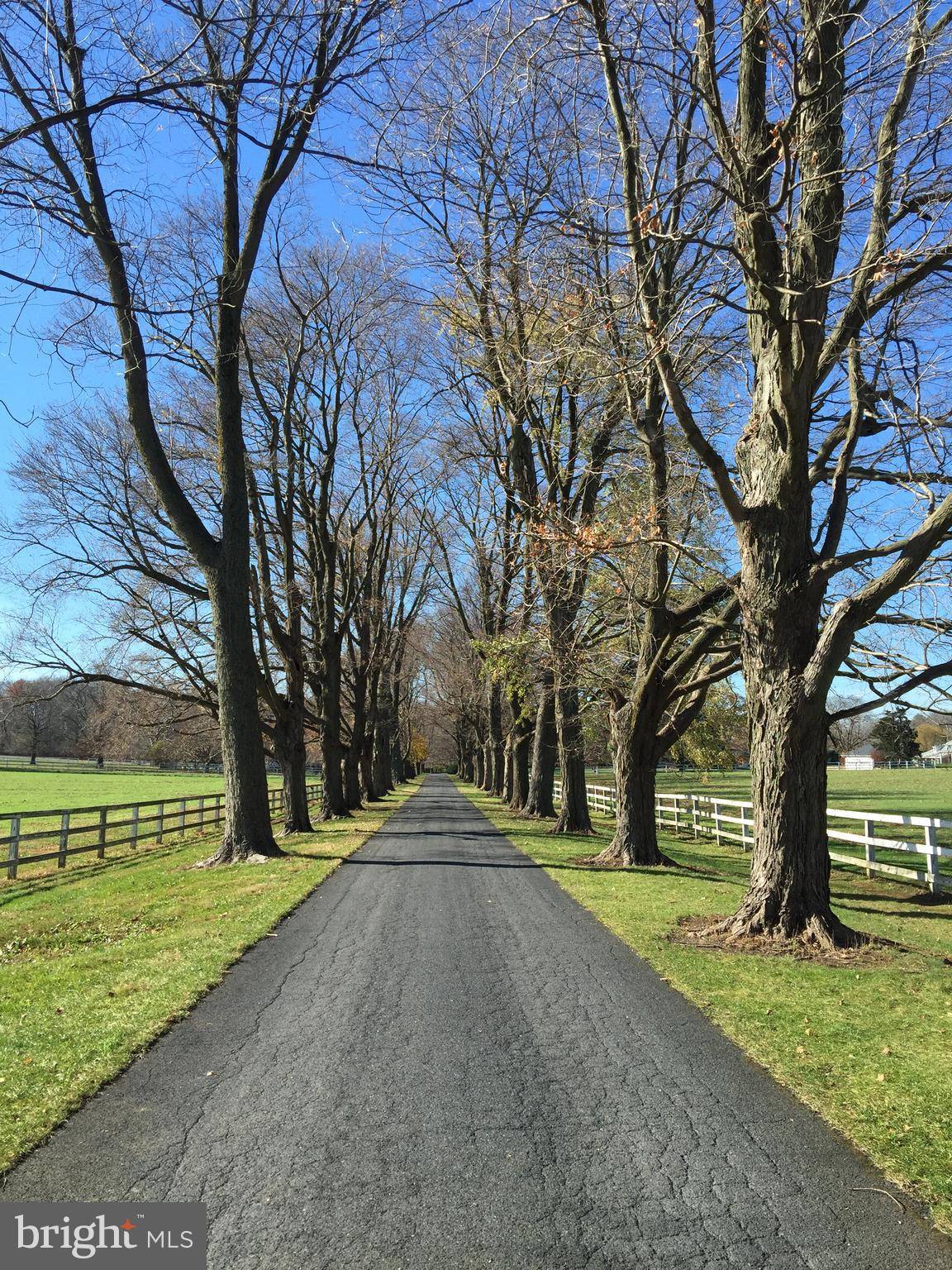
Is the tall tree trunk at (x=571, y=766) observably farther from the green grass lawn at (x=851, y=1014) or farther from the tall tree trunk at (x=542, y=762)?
the green grass lawn at (x=851, y=1014)

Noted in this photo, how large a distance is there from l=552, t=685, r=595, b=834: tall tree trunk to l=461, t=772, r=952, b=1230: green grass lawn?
733 centimetres

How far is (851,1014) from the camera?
223 inches

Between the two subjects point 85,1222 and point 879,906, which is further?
point 879,906

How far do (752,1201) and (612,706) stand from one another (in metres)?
11.3

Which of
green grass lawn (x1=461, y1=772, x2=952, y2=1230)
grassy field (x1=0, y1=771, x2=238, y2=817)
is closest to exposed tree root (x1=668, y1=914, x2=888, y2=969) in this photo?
green grass lawn (x1=461, y1=772, x2=952, y2=1230)

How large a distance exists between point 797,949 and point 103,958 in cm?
620

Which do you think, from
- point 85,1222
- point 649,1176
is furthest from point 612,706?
point 85,1222

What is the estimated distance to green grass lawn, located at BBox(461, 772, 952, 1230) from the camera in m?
3.79

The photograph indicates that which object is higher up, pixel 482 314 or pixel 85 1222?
pixel 482 314

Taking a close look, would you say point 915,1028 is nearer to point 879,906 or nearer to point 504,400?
point 879,906

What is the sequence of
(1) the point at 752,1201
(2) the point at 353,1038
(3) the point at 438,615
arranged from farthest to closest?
(3) the point at 438,615 < (2) the point at 353,1038 < (1) the point at 752,1201

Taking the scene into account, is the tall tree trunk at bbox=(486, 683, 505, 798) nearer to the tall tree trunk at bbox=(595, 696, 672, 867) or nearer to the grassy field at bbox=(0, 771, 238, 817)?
the grassy field at bbox=(0, 771, 238, 817)

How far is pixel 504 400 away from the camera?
55.9ft

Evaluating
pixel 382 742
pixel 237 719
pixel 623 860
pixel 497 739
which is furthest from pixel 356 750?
pixel 623 860
